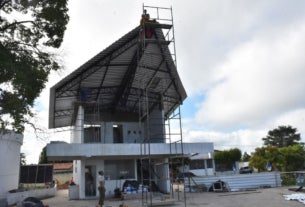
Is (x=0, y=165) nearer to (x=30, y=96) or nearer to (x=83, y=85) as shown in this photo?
(x=83, y=85)

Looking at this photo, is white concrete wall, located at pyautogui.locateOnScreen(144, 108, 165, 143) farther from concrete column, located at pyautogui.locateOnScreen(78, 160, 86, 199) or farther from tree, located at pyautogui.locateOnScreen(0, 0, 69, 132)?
tree, located at pyautogui.locateOnScreen(0, 0, 69, 132)

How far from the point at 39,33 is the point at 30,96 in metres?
2.54

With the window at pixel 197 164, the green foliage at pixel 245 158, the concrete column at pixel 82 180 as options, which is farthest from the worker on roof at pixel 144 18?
the green foliage at pixel 245 158

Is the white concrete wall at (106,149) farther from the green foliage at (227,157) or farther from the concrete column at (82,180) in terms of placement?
the green foliage at (227,157)

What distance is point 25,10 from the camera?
13219 mm

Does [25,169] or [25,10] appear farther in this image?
[25,169]

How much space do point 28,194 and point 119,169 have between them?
22.8ft

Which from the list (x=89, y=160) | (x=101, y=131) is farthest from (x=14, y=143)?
(x=101, y=131)

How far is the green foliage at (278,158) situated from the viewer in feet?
121

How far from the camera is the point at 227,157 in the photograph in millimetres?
Answer: 55969

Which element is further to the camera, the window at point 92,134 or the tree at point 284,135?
the tree at point 284,135

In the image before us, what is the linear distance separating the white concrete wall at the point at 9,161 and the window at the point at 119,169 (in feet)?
20.6

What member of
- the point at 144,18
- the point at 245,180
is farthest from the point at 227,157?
the point at 144,18

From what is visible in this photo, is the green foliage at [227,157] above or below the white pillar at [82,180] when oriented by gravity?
above
